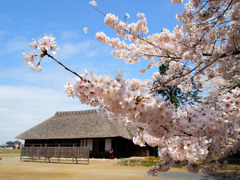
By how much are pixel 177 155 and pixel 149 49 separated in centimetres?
564

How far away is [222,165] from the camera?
13.5 ft

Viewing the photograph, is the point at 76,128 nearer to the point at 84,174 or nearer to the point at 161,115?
the point at 84,174

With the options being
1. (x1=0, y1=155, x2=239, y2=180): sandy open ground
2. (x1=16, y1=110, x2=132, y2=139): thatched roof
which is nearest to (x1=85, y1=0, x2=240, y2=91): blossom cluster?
(x1=0, y1=155, x2=239, y2=180): sandy open ground

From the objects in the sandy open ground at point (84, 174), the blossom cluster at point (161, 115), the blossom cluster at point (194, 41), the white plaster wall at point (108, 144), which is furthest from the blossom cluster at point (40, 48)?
the white plaster wall at point (108, 144)

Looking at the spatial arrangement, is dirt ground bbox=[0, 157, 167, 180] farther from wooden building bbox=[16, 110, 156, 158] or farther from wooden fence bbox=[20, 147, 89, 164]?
wooden building bbox=[16, 110, 156, 158]

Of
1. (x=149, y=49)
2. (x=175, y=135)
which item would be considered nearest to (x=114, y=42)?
(x=149, y=49)

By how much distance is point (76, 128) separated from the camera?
21.3 metres

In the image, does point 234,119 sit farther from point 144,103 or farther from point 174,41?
point 174,41

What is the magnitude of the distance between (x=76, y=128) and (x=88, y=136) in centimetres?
294

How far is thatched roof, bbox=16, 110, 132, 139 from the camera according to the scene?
63.0 feet

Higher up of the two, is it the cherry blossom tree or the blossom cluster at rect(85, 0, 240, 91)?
the blossom cluster at rect(85, 0, 240, 91)

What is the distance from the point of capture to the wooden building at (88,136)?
18.9 meters

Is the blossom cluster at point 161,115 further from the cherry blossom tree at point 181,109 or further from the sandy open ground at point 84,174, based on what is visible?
the sandy open ground at point 84,174

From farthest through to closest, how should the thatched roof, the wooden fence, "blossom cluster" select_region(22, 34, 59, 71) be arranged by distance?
the thatched roof < the wooden fence < "blossom cluster" select_region(22, 34, 59, 71)
